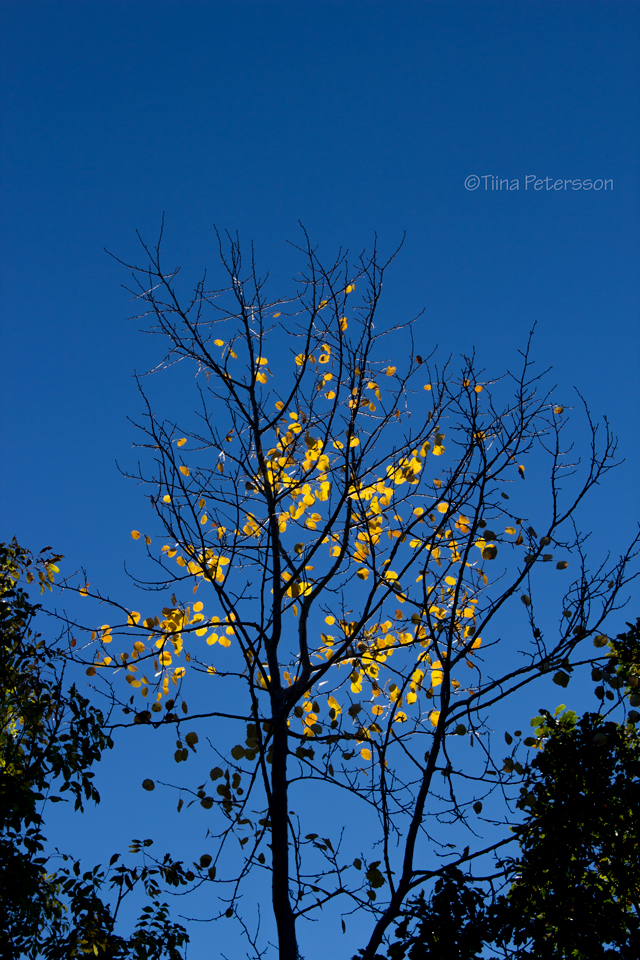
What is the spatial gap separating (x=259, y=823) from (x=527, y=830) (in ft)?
5.27

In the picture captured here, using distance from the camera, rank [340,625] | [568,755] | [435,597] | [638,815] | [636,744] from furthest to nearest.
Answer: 1. [636,744]
2. [568,755]
3. [638,815]
4. [340,625]
5. [435,597]

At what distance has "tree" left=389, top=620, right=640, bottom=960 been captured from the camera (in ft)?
11.0

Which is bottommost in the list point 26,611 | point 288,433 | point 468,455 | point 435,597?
point 435,597

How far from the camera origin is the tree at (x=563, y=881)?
3.36m

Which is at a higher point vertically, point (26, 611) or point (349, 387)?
point (349, 387)

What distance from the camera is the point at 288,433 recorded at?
4848mm

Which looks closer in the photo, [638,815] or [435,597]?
[435,597]

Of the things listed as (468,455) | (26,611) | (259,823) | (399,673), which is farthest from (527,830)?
(26,611)

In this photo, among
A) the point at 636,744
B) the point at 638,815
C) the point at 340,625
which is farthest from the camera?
the point at 636,744

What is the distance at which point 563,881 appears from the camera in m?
4.17

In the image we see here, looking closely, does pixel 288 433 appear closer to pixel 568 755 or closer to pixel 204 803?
pixel 204 803

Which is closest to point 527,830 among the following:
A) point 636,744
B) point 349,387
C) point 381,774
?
point 381,774

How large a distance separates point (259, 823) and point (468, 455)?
2751 millimetres

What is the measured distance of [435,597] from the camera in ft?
14.1
